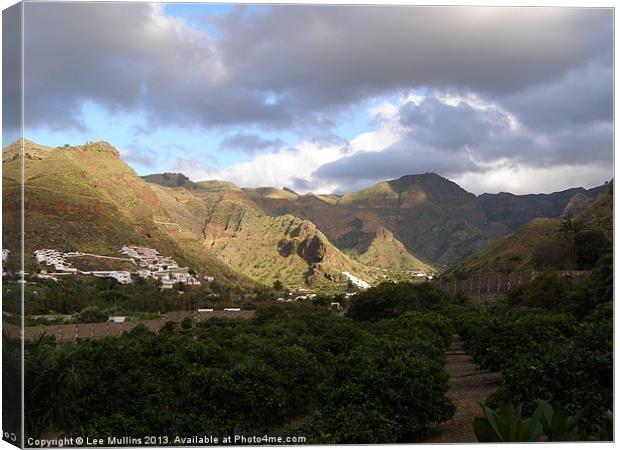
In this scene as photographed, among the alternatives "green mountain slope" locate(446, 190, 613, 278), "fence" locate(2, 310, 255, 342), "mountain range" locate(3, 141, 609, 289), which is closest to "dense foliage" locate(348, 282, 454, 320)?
"mountain range" locate(3, 141, 609, 289)

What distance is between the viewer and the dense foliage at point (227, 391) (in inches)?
298

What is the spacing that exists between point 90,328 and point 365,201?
17.7 meters

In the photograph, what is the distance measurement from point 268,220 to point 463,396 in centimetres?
1585

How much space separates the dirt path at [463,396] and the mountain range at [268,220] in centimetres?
475

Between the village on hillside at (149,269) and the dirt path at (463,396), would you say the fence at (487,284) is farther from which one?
the village on hillside at (149,269)

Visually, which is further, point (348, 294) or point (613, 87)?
point (348, 294)

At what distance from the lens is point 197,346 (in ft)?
37.5

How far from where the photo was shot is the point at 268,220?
26.6 metres

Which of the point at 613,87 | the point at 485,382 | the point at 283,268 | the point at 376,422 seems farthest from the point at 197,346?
the point at 283,268

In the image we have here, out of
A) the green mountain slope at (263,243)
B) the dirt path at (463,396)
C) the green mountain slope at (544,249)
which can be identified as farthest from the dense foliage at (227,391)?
the green mountain slope at (544,249)

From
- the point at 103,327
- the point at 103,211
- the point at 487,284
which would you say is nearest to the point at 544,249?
the point at 487,284

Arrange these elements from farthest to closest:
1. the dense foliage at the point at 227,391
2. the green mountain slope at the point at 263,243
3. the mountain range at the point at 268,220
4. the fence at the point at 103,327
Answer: the green mountain slope at the point at 263,243, the mountain range at the point at 268,220, the fence at the point at 103,327, the dense foliage at the point at 227,391

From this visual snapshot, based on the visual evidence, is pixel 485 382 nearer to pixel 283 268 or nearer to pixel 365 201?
pixel 283 268

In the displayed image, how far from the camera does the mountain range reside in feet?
64.6
